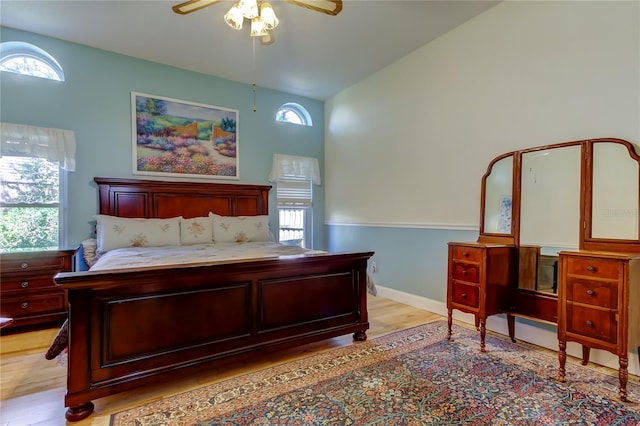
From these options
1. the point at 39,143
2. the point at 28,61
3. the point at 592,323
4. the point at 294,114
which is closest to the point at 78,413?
the point at 39,143

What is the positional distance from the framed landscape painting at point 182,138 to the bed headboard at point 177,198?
0.19 meters

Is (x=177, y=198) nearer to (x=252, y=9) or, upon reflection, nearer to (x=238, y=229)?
(x=238, y=229)

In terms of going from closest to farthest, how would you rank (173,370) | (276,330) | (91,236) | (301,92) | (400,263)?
(173,370) → (276,330) → (91,236) → (400,263) → (301,92)

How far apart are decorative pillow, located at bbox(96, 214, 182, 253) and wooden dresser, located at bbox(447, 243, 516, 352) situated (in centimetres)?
286

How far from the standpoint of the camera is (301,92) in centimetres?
489

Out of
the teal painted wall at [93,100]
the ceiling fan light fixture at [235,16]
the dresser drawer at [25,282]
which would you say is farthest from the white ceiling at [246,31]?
the dresser drawer at [25,282]

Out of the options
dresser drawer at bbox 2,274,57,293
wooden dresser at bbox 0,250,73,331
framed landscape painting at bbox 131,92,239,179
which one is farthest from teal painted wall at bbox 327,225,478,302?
dresser drawer at bbox 2,274,57,293

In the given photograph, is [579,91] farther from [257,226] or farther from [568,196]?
[257,226]

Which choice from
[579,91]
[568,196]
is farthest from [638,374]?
[579,91]

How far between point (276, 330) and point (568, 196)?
93.9 inches

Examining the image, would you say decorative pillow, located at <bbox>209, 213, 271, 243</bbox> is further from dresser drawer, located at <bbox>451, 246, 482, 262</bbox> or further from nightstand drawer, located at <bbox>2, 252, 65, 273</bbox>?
dresser drawer, located at <bbox>451, 246, 482, 262</bbox>

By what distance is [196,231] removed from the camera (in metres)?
3.67

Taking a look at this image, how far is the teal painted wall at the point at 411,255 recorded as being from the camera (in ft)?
11.1

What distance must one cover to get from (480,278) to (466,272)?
0.44ft
